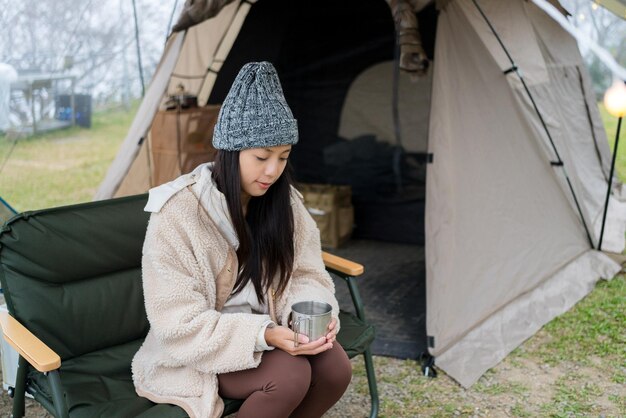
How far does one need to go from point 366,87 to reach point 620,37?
2548 millimetres

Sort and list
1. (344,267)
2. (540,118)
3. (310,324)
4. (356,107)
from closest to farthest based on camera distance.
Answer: (310,324) < (344,267) < (540,118) < (356,107)

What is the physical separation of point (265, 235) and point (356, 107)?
2.80 m

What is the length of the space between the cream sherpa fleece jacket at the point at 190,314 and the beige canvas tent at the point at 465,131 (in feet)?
4.38

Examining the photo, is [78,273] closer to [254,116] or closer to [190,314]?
[190,314]

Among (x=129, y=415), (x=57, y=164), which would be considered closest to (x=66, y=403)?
(x=129, y=415)

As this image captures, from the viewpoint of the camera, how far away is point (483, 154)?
3158mm

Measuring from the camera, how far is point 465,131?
10.2ft

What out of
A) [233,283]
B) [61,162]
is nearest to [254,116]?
[233,283]

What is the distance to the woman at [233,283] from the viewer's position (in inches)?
69.2

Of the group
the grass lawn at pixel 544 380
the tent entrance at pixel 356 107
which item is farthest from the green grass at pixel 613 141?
the grass lawn at pixel 544 380

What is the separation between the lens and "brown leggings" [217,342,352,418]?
5.75 ft

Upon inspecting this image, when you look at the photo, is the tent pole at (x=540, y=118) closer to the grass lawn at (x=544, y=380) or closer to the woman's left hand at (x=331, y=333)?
the grass lawn at (x=544, y=380)

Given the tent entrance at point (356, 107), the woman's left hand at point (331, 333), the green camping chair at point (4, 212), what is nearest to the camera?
the woman's left hand at point (331, 333)

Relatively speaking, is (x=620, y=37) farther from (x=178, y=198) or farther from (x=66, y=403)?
(x=66, y=403)
